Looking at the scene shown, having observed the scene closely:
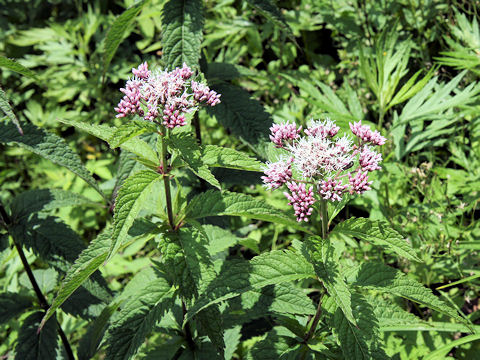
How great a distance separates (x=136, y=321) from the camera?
1758mm

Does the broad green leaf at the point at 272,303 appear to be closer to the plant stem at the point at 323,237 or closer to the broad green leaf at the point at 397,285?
the plant stem at the point at 323,237

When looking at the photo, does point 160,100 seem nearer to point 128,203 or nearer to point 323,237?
point 128,203

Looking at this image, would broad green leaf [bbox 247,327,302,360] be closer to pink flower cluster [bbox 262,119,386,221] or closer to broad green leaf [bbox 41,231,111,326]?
pink flower cluster [bbox 262,119,386,221]

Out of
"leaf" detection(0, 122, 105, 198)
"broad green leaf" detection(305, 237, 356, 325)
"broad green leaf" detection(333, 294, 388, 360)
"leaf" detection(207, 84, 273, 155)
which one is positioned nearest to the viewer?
"broad green leaf" detection(305, 237, 356, 325)

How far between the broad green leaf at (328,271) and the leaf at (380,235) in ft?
0.37

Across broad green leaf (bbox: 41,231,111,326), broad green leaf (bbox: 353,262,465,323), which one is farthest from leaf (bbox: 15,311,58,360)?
broad green leaf (bbox: 353,262,465,323)

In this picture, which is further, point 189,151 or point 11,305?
point 11,305

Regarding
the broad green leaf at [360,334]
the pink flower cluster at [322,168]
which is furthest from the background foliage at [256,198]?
the pink flower cluster at [322,168]

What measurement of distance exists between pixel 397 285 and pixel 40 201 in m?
1.83

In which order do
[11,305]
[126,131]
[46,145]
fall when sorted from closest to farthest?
[126,131] < [46,145] < [11,305]

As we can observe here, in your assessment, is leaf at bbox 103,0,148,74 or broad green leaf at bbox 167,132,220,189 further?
leaf at bbox 103,0,148,74

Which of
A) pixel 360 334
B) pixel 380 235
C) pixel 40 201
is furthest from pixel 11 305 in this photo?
pixel 380 235

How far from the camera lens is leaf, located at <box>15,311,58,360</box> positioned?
216 cm

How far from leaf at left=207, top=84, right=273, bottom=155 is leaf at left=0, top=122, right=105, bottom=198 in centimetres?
80
